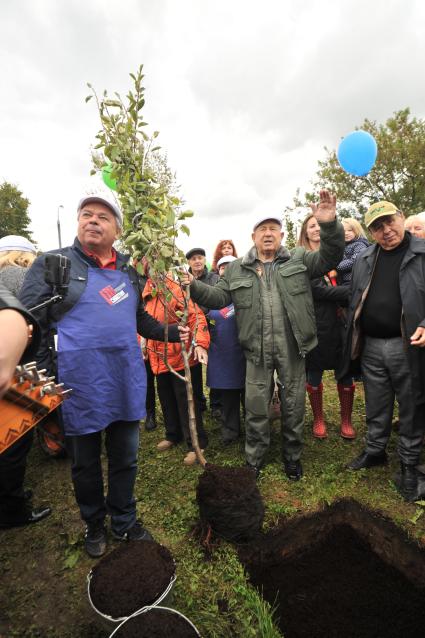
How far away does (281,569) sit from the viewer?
249 cm

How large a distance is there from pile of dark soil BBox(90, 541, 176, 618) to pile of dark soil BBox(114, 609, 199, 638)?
0.73 ft

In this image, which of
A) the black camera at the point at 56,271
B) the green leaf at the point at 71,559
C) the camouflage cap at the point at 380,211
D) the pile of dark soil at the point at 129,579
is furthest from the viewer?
the camouflage cap at the point at 380,211

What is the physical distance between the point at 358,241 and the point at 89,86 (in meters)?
3.23

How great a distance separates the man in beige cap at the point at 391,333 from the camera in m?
3.03

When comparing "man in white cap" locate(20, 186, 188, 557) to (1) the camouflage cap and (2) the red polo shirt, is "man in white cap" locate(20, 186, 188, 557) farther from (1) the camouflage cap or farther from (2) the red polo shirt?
(1) the camouflage cap

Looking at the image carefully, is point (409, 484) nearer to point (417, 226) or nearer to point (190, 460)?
point (190, 460)

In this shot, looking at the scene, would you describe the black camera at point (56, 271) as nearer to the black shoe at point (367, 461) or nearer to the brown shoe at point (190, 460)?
the brown shoe at point (190, 460)

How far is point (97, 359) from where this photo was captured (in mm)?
2346

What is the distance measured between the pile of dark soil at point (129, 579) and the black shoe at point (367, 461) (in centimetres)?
225

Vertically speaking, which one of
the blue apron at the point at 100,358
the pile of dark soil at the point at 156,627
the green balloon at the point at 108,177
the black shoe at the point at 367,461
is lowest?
the black shoe at the point at 367,461

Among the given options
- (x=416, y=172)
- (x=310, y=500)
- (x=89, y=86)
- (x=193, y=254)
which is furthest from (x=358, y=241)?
(x=416, y=172)

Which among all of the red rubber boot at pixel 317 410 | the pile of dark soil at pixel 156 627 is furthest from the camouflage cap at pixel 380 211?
the pile of dark soil at pixel 156 627

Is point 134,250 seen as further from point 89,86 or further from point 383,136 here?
point 383,136

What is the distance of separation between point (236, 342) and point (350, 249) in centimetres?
175
